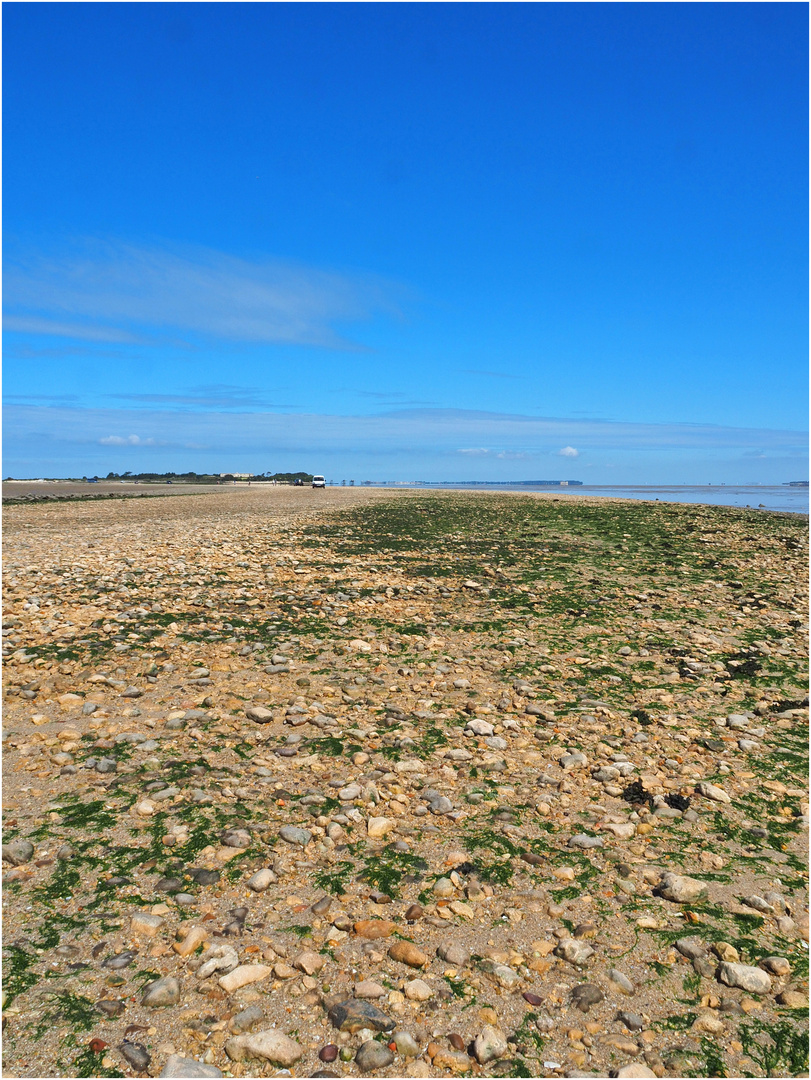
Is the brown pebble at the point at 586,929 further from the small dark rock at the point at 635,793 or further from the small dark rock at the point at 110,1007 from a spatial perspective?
→ the small dark rock at the point at 110,1007

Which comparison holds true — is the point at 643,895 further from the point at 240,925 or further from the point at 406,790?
the point at 240,925

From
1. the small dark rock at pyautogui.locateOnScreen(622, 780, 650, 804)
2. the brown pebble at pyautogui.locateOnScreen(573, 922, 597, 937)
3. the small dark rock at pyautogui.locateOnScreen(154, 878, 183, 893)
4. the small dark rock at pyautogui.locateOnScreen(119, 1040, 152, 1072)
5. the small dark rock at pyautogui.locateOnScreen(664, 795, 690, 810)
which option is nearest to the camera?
the small dark rock at pyautogui.locateOnScreen(119, 1040, 152, 1072)

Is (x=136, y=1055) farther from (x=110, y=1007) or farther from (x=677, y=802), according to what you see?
(x=677, y=802)

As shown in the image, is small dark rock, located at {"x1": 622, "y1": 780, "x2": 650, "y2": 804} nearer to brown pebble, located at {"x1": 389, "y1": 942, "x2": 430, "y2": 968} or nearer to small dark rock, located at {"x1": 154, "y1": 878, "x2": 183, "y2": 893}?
brown pebble, located at {"x1": 389, "y1": 942, "x2": 430, "y2": 968}

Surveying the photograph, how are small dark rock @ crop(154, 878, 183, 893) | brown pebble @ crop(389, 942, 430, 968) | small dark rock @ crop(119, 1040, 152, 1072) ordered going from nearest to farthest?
small dark rock @ crop(119, 1040, 152, 1072) → brown pebble @ crop(389, 942, 430, 968) → small dark rock @ crop(154, 878, 183, 893)

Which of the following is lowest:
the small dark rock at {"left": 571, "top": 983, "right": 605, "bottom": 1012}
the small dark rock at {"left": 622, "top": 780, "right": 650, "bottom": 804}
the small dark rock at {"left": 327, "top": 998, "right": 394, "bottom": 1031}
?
the small dark rock at {"left": 571, "top": 983, "right": 605, "bottom": 1012}

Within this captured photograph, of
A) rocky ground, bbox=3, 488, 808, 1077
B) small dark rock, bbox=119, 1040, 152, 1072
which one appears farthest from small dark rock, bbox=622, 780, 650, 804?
small dark rock, bbox=119, 1040, 152, 1072

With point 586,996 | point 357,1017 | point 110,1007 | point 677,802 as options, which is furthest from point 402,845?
point 677,802

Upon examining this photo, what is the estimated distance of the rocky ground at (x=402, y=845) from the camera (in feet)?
11.2

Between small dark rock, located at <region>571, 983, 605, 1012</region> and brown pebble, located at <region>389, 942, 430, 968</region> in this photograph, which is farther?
brown pebble, located at <region>389, 942, 430, 968</region>

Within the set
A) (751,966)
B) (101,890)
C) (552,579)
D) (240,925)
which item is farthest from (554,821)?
(552,579)

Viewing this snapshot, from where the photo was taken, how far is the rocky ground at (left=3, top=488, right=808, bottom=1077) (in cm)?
340

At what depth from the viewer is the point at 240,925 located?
4148 mm

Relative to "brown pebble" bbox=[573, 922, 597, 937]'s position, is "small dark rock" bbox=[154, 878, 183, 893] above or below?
above
